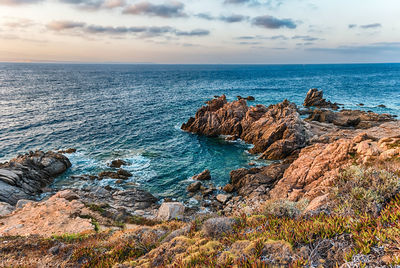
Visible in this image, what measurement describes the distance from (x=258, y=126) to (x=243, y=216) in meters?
36.1

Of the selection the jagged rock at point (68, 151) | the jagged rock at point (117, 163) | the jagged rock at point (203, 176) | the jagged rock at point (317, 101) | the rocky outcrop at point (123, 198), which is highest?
the jagged rock at point (317, 101)

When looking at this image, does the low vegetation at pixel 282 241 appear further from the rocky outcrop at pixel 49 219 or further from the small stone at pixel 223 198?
the small stone at pixel 223 198

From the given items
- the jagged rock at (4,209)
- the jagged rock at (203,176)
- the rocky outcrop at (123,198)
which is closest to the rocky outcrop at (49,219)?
the jagged rock at (4,209)

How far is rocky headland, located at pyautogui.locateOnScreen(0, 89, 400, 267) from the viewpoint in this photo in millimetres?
6586

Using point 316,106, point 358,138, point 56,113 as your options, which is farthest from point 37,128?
point 316,106

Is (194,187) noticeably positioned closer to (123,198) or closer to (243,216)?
(123,198)

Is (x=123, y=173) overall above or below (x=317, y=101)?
below

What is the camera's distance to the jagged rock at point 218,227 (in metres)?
9.04

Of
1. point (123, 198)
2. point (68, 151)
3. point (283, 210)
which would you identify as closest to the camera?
point (283, 210)

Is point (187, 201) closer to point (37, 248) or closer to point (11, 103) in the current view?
point (37, 248)

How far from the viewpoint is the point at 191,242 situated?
8734 mm

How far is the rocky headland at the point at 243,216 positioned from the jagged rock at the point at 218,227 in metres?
0.04

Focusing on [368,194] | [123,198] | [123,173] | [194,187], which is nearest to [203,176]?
[194,187]

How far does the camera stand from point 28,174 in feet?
94.7
